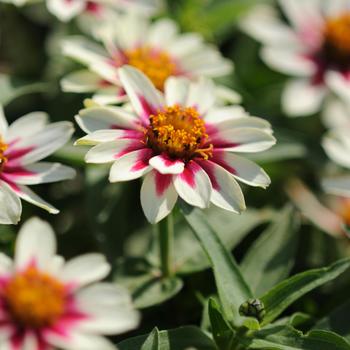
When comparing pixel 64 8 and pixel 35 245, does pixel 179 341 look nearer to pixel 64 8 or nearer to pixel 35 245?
pixel 35 245

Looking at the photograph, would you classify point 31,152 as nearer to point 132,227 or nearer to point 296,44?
point 132,227

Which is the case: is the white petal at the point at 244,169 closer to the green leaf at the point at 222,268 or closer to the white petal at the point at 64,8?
the green leaf at the point at 222,268

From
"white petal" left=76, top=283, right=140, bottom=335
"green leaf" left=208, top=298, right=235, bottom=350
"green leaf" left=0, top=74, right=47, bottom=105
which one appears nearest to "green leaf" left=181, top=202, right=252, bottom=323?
"green leaf" left=208, top=298, right=235, bottom=350

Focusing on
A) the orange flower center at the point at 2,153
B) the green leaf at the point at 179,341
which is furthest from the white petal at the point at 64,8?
the green leaf at the point at 179,341

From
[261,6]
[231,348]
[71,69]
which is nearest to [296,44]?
[261,6]

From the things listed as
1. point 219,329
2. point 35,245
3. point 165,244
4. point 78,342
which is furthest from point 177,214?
point 78,342
